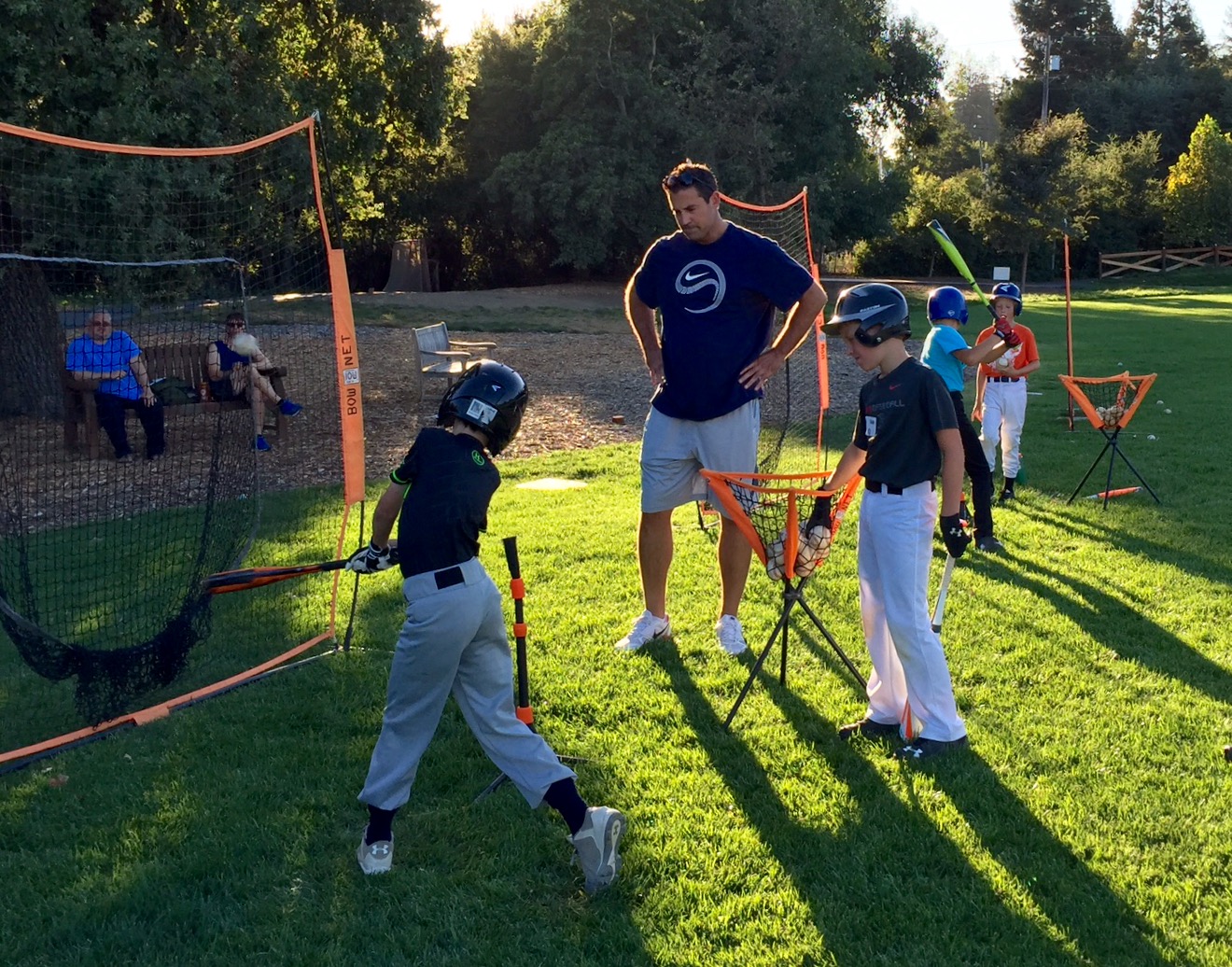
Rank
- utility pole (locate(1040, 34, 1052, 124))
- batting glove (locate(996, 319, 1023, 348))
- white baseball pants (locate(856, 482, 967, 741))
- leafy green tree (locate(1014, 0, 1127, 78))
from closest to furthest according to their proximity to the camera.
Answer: white baseball pants (locate(856, 482, 967, 741)), batting glove (locate(996, 319, 1023, 348)), utility pole (locate(1040, 34, 1052, 124)), leafy green tree (locate(1014, 0, 1127, 78))

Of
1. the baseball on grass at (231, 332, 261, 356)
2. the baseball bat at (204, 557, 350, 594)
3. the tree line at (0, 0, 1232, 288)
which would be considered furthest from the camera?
the tree line at (0, 0, 1232, 288)

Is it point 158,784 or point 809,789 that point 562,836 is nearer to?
point 809,789

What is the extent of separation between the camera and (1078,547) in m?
7.34

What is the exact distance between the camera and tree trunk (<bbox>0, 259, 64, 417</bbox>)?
1121 cm

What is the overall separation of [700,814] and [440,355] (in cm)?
1174

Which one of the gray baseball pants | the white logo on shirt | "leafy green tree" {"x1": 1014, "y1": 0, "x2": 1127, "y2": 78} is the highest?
"leafy green tree" {"x1": 1014, "y1": 0, "x2": 1127, "y2": 78}

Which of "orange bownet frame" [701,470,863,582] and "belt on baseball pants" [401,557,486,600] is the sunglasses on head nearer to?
"orange bownet frame" [701,470,863,582]

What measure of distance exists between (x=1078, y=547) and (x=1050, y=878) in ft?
13.9

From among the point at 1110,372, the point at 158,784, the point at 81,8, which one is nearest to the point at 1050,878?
the point at 158,784

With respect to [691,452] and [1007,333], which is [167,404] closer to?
[691,452]

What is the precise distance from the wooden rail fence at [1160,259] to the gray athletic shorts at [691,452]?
1698 inches

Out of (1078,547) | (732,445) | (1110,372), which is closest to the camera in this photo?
(732,445)

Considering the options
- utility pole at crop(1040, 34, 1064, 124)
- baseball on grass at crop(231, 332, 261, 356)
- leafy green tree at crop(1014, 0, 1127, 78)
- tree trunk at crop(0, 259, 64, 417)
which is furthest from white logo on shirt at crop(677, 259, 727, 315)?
leafy green tree at crop(1014, 0, 1127, 78)

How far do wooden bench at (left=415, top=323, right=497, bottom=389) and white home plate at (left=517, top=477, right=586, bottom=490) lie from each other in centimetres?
486
